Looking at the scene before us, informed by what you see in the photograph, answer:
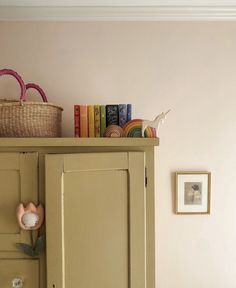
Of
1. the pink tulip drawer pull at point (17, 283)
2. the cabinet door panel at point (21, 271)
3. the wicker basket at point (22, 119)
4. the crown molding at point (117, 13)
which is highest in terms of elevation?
the crown molding at point (117, 13)

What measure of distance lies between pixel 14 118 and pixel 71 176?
1.27 ft

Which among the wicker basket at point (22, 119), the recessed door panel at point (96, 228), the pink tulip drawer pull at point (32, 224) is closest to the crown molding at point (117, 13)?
the wicker basket at point (22, 119)

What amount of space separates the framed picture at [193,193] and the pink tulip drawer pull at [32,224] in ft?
2.83

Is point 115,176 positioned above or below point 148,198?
above

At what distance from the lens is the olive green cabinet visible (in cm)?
144

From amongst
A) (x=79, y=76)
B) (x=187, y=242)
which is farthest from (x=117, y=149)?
(x=187, y=242)

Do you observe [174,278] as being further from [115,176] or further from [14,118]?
[14,118]

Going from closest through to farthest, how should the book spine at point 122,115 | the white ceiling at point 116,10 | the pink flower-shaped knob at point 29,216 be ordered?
1. the pink flower-shaped knob at point 29,216
2. the book spine at point 122,115
3. the white ceiling at point 116,10

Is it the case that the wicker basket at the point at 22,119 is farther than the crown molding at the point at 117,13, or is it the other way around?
the crown molding at the point at 117,13

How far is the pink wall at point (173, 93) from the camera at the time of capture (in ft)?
6.50

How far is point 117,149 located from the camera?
1.50 meters

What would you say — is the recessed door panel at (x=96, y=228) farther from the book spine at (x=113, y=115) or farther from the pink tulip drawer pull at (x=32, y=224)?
the book spine at (x=113, y=115)

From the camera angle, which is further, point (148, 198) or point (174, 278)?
point (174, 278)

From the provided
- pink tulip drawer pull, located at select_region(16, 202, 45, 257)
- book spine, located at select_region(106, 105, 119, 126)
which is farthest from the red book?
pink tulip drawer pull, located at select_region(16, 202, 45, 257)
